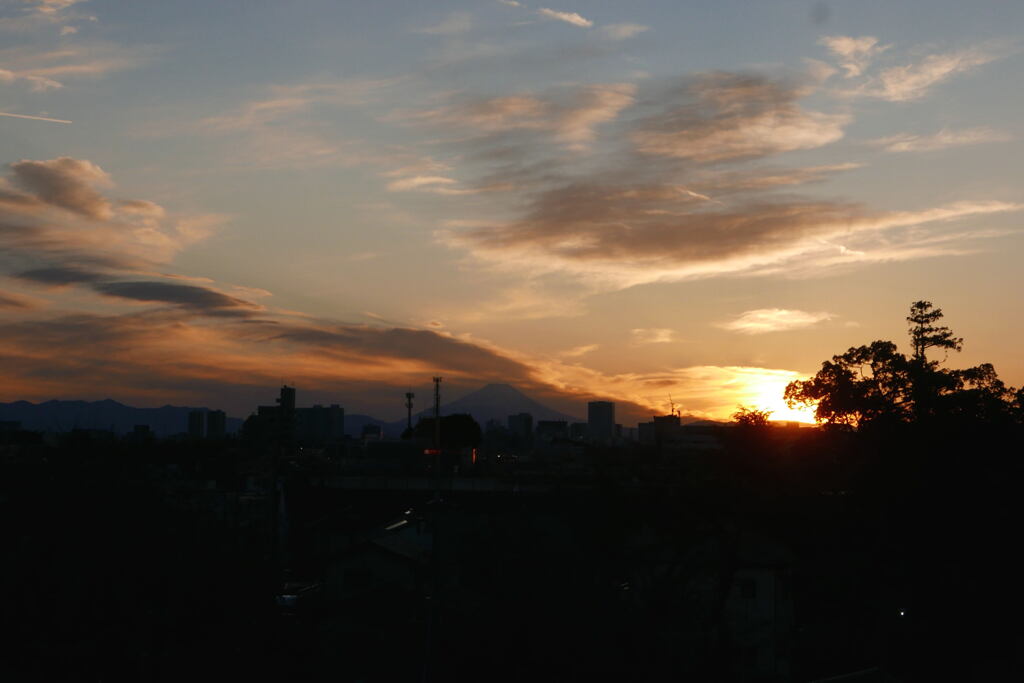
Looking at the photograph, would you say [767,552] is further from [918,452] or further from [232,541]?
[232,541]

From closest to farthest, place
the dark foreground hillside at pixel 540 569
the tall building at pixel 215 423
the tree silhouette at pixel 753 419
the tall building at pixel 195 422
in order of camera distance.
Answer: the dark foreground hillside at pixel 540 569 → the tree silhouette at pixel 753 419 → the tall building at pixel 195 422 → the tall building at pixel 215 423

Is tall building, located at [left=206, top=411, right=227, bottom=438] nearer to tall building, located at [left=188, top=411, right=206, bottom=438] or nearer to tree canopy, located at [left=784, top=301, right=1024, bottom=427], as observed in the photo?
tall building, located at [left=188, top=411, right=206, bottom=438]

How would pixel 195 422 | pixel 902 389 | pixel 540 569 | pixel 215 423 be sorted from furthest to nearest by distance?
pixel 215 423
pixel 195 422
pixel 902 389
pixel 540 569

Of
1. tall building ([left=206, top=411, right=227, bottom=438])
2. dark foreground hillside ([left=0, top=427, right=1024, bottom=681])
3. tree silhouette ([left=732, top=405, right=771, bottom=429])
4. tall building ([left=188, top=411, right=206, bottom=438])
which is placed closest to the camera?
dark foreground hillside ([left=0, top=427, right=1024, bottom=681])

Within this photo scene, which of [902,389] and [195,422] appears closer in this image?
[902,389]

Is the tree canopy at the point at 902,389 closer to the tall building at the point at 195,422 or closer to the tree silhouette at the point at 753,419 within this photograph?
the tree silhouette at the point at 753,419

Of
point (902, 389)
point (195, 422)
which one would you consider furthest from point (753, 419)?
point (195, 422)

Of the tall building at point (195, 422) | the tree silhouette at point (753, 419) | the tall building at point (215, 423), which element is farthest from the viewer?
the tall building at point (215, 423)

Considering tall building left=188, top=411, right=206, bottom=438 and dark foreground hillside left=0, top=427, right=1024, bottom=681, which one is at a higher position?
Result: tall building left=188, top=411, right=206, bottom=438

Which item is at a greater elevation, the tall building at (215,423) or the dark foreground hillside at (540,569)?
the tall building at (215,423)

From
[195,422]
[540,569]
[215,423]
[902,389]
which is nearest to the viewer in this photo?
[540,569]

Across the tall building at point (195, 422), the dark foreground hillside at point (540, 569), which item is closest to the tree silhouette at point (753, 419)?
the dark foreground hillside at point (540, 569)

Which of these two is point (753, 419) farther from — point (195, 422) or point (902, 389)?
point (195, 422)

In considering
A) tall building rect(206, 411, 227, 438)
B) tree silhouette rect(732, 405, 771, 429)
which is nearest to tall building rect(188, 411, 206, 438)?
tall building rect(206, 411, 227, 438)
